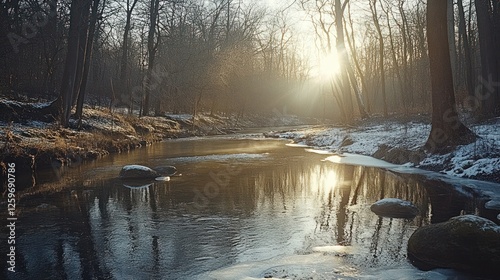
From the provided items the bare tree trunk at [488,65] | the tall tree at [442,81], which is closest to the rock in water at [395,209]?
the tall tree at [442,81]

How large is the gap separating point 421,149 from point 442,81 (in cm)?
252

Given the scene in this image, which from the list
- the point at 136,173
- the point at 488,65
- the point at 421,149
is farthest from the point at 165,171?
the point at 488,65

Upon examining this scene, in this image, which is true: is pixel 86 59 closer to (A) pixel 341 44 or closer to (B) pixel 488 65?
(A) pixel 341 44

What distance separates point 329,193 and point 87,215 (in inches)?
227

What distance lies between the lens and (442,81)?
42.3 feet

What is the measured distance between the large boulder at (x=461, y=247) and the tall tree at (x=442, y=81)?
794cm

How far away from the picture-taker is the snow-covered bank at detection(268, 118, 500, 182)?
11.1 meters

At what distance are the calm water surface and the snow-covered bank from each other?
5.17ft

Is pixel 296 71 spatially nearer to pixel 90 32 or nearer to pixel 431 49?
pixel 90 32

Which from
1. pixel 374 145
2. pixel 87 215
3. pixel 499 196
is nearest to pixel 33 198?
pixel 87 215

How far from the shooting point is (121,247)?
6145 mm

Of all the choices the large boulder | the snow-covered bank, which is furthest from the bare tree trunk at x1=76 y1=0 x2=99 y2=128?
the large boulder

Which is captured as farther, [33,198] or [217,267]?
[33,198]

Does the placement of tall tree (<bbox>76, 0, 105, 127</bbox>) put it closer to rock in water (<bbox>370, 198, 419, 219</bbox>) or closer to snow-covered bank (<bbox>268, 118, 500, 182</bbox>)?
snow-covered bank (<bbox>268, 118, 500, 182</bbox>)
